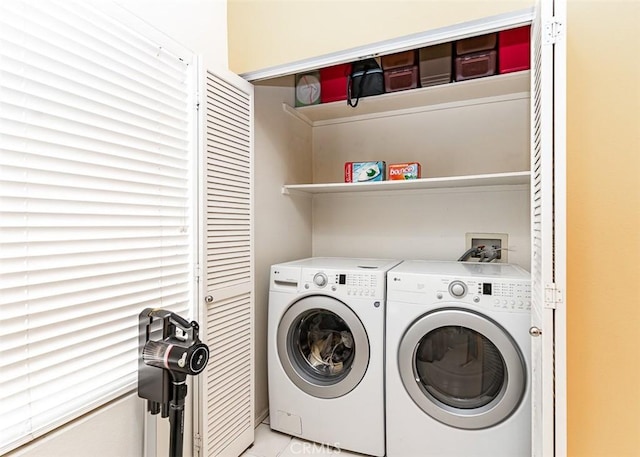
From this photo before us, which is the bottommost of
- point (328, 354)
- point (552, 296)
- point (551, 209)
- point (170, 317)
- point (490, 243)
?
point (328, 354)

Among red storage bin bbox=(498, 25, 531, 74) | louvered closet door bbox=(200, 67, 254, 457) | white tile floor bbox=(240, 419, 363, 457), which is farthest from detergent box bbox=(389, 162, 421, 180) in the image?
white tile floor bbox=(240, 419, 363, 457)

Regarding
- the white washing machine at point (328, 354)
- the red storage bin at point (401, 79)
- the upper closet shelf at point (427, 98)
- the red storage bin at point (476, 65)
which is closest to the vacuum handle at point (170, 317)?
the white washing machine at point (328, 354)

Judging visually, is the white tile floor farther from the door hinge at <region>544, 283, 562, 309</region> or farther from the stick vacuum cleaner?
the door hinge at <region>544, 283, 562, 309</region>

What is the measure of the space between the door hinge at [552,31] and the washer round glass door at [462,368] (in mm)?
1088

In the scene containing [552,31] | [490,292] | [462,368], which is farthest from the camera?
[462,368]

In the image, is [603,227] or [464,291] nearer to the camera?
[603,227]

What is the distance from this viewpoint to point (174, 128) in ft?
4.62

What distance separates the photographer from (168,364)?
A: 3.83 feet

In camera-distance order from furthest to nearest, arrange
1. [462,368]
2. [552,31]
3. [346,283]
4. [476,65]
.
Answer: [476,65] < [346,283] < [462,368] < [552,31]

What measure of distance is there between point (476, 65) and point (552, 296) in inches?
55.8

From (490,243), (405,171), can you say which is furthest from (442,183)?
(490,243)

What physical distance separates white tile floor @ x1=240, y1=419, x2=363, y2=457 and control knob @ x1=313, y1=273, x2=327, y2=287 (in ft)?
2.88

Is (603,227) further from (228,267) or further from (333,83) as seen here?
(333,83)

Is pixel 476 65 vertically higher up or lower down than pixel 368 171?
higher up
